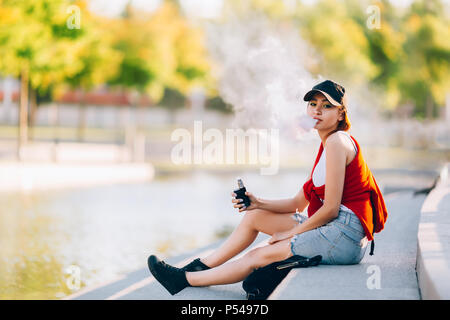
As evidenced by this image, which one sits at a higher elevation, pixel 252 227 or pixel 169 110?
pixel 169 110

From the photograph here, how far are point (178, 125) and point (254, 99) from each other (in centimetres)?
5573

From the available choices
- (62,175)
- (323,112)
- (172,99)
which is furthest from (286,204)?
Result: (172,99)

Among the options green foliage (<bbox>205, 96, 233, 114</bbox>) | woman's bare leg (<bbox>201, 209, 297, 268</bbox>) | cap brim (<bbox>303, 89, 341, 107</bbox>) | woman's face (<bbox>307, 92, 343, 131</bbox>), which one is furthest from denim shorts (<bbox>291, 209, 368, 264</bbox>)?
green foliage (<bbox>205, 96, 233, 114</bbox>)

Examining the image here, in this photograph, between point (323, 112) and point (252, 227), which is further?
point (252, 227)

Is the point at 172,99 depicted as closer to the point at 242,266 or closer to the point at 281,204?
the point at 281,204

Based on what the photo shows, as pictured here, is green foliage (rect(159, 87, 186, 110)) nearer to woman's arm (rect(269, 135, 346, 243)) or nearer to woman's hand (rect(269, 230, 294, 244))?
woman's hand (rect(269, 230, 294, 244))

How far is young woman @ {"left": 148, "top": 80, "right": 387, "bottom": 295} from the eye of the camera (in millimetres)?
4441

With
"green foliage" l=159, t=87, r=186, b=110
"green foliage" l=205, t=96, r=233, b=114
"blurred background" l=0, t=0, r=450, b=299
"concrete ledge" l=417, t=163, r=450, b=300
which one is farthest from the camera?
"green foliage" l=159, t=87, r=186, b=110

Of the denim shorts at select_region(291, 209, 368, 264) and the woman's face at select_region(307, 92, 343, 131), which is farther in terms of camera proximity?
the woman's face at select_region(307, 92, 343, 131)

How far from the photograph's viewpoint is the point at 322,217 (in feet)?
14.6

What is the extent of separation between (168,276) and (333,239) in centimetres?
113

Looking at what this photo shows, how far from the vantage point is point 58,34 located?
21.1 meters
